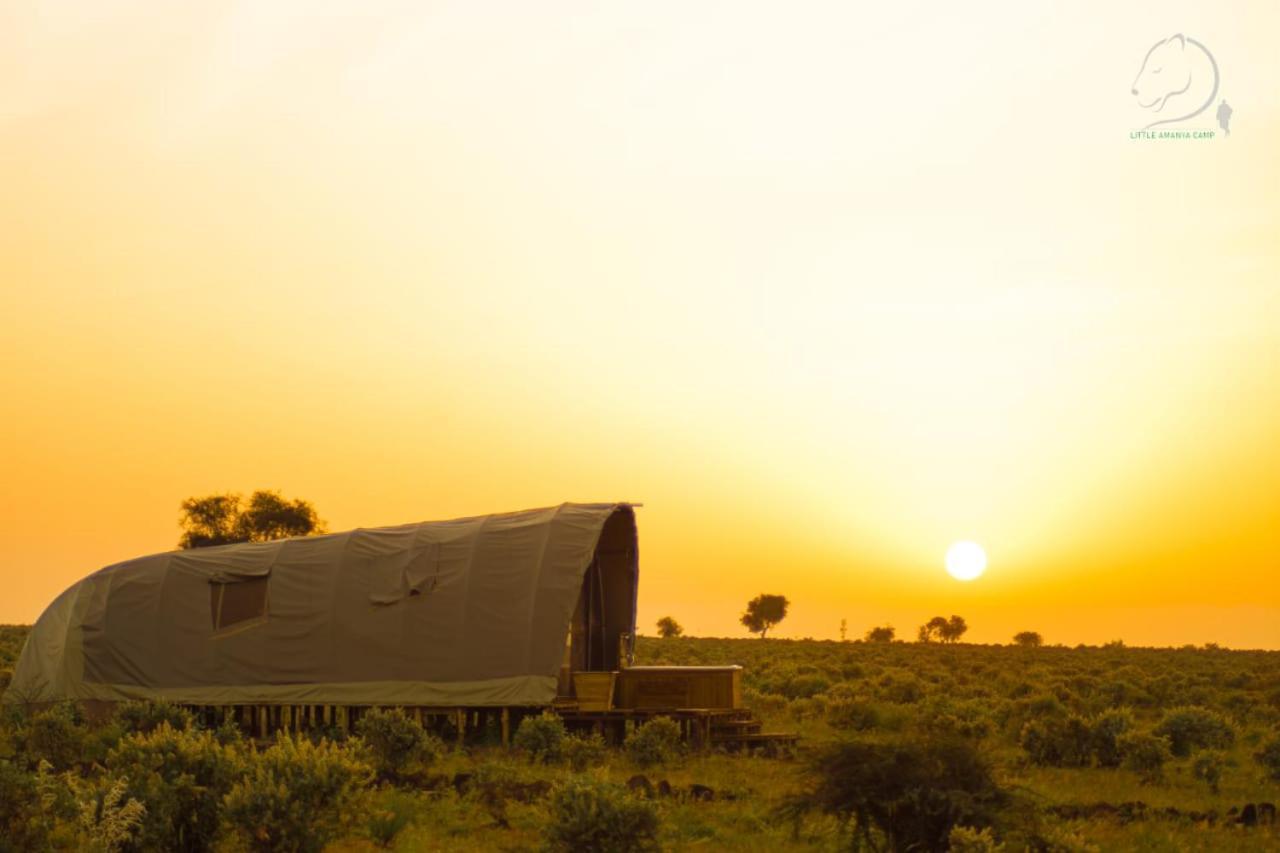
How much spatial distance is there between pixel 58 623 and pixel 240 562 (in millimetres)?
4983

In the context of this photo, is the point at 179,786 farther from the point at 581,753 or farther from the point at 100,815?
the point at 581,753

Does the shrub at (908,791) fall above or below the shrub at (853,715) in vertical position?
below

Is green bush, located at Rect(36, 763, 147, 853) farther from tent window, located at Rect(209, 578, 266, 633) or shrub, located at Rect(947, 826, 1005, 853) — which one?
tent window, located at Rect(209, 578, 266, 633)

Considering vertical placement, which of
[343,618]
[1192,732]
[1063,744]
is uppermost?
[343,618]

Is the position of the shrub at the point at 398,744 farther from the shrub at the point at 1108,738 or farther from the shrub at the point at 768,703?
the shrub at the point at 768,703

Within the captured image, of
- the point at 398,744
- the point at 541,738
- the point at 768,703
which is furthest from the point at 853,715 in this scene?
the point at 398,744

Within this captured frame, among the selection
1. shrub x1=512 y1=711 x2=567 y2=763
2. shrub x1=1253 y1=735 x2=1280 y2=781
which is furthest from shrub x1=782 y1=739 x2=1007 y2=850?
shrub x1=1253 y1=735 x2=1280 y2=781

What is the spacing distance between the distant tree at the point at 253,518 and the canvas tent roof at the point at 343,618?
31380 millimetres

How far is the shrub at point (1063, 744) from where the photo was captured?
21.2 metres

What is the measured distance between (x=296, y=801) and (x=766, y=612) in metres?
113

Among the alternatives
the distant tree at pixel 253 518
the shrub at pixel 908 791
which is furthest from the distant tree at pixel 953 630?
the shrub at pixel 908 791

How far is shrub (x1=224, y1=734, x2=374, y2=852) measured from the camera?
11.9 m

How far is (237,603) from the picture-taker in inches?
1110

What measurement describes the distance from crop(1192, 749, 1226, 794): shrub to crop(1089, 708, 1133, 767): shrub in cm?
138
